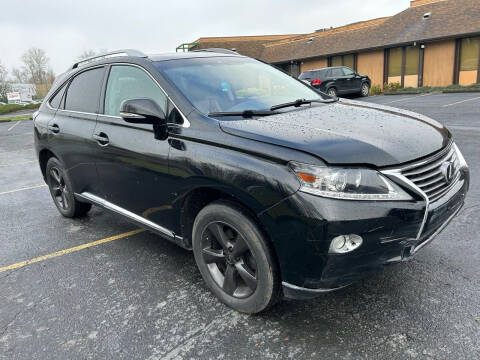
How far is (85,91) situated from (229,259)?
2617mm

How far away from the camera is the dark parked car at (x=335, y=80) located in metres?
20.5

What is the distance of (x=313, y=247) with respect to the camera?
7.28ft

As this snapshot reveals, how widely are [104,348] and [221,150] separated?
148cm

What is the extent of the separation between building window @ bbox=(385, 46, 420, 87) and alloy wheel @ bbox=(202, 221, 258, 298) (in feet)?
83.0

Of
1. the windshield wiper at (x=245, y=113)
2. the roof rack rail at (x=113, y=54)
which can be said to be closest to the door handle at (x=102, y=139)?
the roof rack rail at (x=113, y=54)

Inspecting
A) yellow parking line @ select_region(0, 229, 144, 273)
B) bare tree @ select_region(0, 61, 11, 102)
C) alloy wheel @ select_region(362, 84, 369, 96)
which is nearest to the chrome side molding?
yellow parking line @ select_region(0, 229, 144, 273)

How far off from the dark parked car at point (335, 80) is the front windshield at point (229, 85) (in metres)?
17.0

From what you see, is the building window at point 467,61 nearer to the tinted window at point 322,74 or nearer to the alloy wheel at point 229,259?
the tinted window at point 322,74

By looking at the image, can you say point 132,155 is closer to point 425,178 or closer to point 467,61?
point 425,178

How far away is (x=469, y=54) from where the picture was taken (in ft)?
73.4

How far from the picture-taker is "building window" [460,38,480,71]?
72.1 feet

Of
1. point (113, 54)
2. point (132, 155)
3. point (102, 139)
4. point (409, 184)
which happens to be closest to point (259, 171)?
point (409, 184)

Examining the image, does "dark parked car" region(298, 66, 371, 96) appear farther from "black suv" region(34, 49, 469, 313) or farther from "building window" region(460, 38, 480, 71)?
"black suv" region(34, 49, 469, 313)

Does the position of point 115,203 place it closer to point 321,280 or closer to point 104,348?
point 104,348
